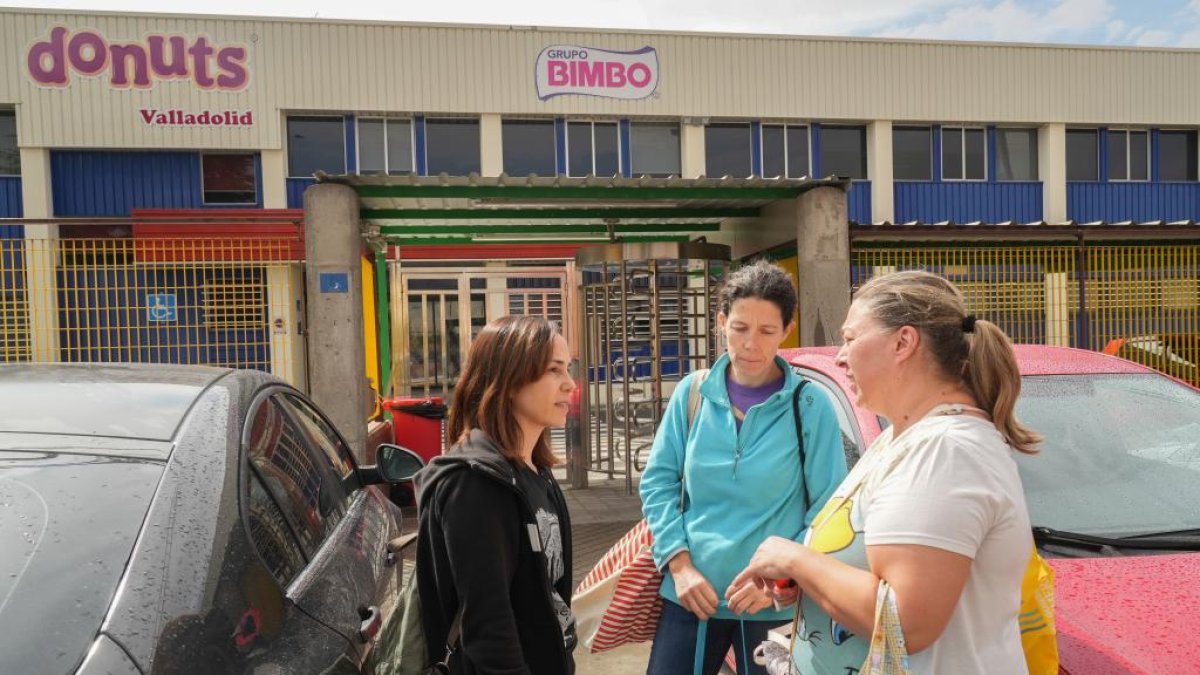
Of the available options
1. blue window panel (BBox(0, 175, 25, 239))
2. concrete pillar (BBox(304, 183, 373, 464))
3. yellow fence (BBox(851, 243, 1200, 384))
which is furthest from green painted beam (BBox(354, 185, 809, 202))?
blue window panel (BBox(0, 175, 25, 239))

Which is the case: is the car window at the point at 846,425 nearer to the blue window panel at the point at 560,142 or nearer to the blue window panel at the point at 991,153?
the blue window panel at the point at 560,142

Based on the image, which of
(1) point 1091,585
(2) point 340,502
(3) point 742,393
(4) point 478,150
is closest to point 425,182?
(2) point 340,502

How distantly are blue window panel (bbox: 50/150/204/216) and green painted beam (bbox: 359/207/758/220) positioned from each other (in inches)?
471

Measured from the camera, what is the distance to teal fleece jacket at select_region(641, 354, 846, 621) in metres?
2.47

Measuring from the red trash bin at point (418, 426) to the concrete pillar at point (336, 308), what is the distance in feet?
4.21

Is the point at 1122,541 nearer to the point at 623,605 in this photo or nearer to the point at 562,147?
the point at 623,605

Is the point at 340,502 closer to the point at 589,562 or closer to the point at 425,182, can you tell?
the point at 589,562

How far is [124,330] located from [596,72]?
13823 mm

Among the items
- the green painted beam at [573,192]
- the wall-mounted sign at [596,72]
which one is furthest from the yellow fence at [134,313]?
the wall-mounted sign at [596,72]

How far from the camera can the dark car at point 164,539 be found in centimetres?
142

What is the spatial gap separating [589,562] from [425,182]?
343cm

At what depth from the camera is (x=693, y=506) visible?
2.59m

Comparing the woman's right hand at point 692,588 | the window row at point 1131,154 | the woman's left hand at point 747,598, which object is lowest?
the woman's right hand at point 692,588

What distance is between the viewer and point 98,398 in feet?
7.09
